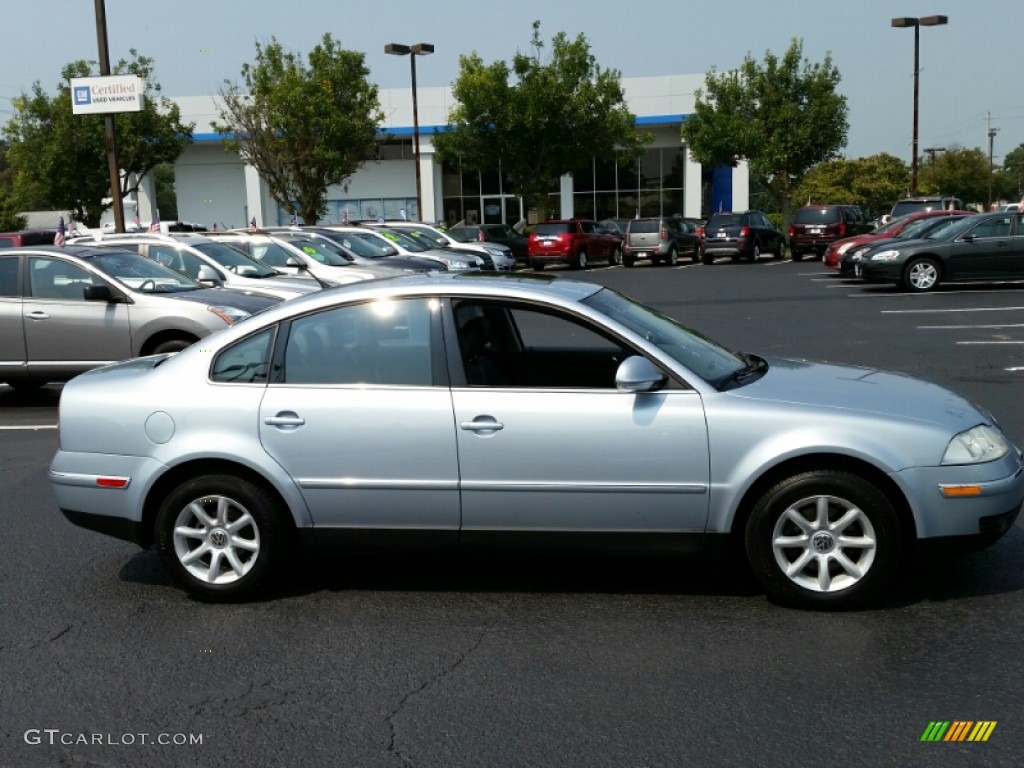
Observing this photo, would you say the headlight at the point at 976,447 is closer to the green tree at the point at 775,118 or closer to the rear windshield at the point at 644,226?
the rear windshield at the point at 644,226

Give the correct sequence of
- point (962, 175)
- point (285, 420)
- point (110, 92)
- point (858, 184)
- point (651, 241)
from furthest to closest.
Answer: point (962, 175) < point (858, 184) < point (651, 241) < point (110, 92) < point (285, 420)

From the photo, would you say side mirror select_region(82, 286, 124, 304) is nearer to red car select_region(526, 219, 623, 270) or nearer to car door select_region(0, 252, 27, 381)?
car door select_region(0, 252, 27, 381)

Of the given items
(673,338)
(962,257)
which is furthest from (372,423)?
(962,257)

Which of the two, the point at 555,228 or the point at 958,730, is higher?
the point at 555,228

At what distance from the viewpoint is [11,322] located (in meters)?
10.7

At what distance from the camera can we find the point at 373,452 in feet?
16.4

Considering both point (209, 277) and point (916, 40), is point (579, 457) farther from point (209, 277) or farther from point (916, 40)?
point (916, 40)

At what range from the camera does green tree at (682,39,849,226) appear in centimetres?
4253

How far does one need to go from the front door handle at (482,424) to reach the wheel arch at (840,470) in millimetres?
1134

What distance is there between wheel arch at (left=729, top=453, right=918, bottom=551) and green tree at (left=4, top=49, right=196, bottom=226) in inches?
1562

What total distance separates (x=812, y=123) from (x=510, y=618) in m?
40.9

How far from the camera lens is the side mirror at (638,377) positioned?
482 centimetres

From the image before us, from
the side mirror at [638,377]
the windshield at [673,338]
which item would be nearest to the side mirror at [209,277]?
the windshield at [673,338]

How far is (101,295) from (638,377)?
24.2 ft
